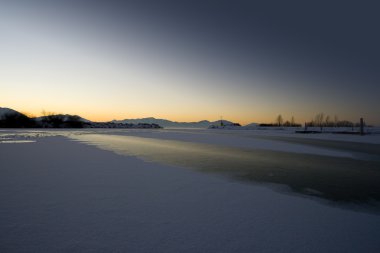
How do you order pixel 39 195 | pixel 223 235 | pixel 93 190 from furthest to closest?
1. pixel 93 190
2. pixel 39 195
3. pixel 223 235

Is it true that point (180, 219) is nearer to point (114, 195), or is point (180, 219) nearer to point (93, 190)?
point (114, 195)

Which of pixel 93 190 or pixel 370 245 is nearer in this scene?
pixel 370 245

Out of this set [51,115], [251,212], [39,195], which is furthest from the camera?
[51,115]

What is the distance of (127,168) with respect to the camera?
761 cm

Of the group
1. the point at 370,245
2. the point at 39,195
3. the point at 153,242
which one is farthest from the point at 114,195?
the point at 370,245

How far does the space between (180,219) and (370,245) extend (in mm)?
2456

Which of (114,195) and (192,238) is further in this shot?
(114,195)

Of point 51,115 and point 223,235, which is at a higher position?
point 51,115

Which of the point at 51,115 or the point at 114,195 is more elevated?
the point at 51,115

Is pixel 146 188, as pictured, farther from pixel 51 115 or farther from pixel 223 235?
pixel 51 115

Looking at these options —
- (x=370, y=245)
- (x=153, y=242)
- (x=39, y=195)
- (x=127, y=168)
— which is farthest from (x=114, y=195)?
(x=370, y=245)

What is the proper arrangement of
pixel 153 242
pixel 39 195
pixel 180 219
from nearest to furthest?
pixel 153 242
pixel 180 219
pixel 39 195

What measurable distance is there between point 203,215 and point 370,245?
217 centimetres

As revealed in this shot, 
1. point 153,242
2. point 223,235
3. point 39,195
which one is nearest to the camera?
point 153,242
